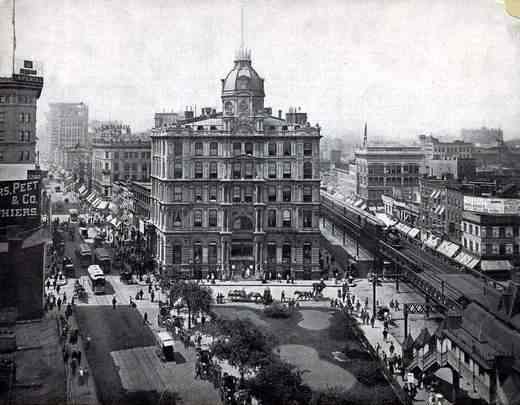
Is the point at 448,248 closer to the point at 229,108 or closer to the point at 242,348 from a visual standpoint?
the point at 242,348

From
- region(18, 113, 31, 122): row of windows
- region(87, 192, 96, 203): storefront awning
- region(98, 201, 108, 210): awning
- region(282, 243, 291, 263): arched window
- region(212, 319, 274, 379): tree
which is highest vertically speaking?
region(18, 113, 31, 122): row of windows

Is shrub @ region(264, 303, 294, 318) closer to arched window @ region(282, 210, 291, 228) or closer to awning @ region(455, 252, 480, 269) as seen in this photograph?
awning @ region(455, 252, 480, 269)

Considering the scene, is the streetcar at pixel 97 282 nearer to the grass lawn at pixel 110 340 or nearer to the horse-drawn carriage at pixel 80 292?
the horse-drawn carriage at pixel 80 292

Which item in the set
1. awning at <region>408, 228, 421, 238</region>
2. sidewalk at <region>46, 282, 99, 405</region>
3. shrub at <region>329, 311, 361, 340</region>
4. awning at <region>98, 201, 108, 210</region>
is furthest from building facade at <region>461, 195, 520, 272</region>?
awning at <region>98, 201, 108, 210</region>

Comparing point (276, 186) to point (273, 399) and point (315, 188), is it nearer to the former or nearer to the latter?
point (315, 188)

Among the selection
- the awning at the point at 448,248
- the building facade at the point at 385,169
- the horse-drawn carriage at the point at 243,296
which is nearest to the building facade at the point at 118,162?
the horse-drawn carriage at the point at 243,296
